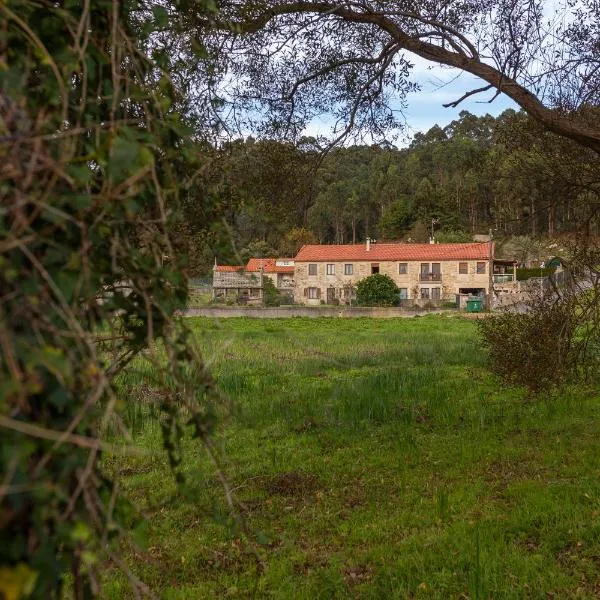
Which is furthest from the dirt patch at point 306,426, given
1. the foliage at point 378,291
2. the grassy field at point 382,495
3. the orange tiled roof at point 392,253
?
the orange tiled roof at point 392,253

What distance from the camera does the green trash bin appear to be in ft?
128

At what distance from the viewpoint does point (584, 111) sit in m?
6.58

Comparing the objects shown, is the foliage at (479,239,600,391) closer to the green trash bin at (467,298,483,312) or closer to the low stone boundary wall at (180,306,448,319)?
the low stone boundary wall at (180,306,448,319)

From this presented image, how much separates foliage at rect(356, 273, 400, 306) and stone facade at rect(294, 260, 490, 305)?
5.86ft

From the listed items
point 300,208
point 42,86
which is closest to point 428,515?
point 300,208

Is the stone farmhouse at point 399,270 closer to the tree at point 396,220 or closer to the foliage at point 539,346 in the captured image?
the tree at point 396,220

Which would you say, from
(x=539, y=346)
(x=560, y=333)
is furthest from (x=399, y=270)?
(x=560, y=333)

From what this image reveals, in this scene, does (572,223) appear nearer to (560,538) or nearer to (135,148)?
(560,538)

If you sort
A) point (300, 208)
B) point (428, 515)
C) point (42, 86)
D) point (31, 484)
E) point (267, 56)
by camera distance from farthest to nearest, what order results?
point (300, 208) < point (267, 56) < point (428, 515) < point (42, 86) < point (31, 484)

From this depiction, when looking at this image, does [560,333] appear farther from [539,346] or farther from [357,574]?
[357,574]

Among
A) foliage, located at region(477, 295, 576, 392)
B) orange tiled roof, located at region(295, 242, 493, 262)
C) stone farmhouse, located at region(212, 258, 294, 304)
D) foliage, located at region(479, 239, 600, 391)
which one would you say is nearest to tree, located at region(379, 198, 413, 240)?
stone farmhouse, located at region(212, 258, 294, 304)

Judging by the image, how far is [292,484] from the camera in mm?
6625

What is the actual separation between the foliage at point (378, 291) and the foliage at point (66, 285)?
43204mm

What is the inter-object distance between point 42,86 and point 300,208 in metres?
6.57
